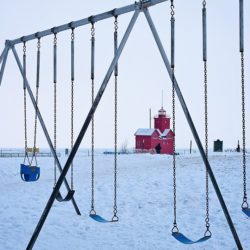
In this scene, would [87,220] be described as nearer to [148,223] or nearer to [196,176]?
[148,223]

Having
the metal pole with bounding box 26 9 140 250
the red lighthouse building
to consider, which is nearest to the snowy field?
the metal pole with bounding box 26 9 140 250

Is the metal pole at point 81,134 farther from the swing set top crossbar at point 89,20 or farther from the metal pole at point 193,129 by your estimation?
A: the metal pole at point 193,129

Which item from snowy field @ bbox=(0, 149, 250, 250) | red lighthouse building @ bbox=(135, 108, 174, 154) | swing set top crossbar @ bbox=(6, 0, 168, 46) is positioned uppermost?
swing set top crossbar @ bbox=(6, 0, 168, 46)

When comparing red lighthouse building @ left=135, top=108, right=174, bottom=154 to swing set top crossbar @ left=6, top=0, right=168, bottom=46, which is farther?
red lighthouse building @ left=135, top=108, right=174, bottom=154

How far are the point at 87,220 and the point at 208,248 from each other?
11.1 feet

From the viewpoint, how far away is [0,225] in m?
9.66

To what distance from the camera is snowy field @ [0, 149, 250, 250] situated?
8766 mm

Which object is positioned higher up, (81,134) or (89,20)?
(89,20)

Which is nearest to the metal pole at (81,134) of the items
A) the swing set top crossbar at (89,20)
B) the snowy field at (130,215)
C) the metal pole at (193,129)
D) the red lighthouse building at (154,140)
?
the swing set top crossbar at (89,20)

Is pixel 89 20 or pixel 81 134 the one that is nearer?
pixel 81 134

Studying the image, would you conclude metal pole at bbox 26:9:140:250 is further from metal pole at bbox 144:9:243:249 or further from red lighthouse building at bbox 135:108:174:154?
red lighthouse building at bbox 135:108:174:154

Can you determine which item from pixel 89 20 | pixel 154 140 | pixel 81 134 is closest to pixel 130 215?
pixel 81 134

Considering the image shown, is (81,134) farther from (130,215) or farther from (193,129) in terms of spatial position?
(130,215)

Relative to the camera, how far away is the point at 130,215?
11.0 m
